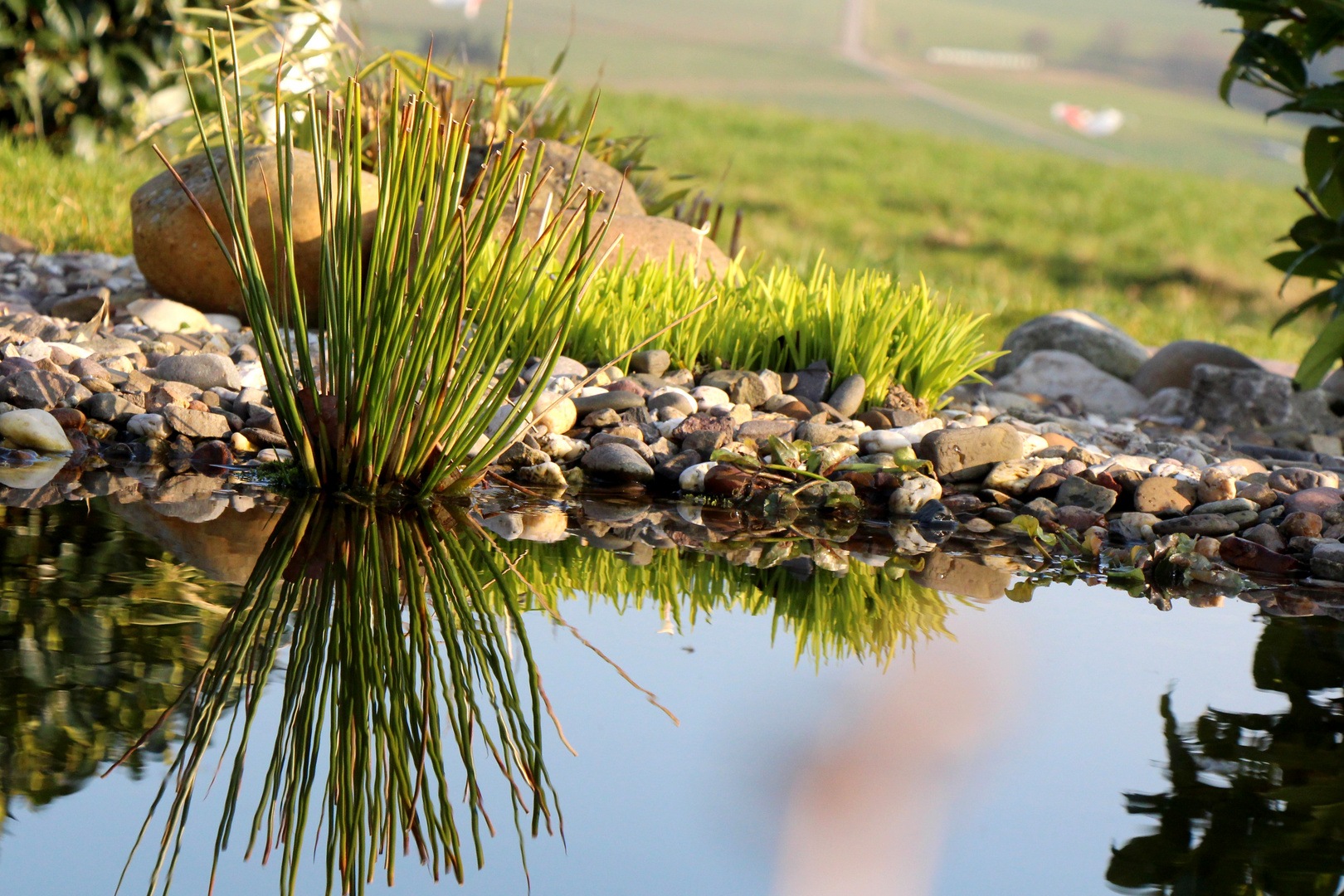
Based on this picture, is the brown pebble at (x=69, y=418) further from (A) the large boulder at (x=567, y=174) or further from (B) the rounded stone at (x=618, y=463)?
(A) the large boulder at (x=567, y=174)

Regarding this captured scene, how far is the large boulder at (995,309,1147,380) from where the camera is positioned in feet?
17.6

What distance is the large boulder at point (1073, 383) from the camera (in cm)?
502

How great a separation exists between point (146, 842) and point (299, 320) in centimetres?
145

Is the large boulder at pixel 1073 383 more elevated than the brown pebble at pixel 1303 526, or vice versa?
the brown pebble at pixel 1303 526

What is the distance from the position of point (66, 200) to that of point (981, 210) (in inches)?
587

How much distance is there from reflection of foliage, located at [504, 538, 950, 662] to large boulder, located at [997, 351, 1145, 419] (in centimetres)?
276

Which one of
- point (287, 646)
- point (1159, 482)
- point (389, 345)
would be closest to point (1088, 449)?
point (1159, 482)

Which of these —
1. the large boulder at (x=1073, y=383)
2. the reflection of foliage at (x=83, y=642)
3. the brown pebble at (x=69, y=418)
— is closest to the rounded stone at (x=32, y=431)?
the brown pebble at (x=69, y=418)

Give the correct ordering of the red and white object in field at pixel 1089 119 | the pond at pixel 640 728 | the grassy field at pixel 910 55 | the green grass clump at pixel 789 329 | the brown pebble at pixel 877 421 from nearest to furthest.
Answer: the pond at pixel 640 728 → the brown pebble at pixel 877 421 → the green grass clump at pixel 789 329 → the grassy field at pixel 910 55 → the red and white object in field at pixel 1089 119

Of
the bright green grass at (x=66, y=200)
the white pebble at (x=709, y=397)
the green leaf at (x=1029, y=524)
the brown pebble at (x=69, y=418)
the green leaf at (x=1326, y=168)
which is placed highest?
the green leaf at (x=1326, y=168)

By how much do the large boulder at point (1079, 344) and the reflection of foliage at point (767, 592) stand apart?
3.15 m

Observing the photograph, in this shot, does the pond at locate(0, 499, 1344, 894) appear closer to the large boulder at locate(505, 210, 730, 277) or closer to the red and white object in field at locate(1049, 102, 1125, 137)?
the large boulder at locate(505, 210, 730, 277)

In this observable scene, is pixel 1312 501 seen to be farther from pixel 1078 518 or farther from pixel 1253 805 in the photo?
pixel 1253 805

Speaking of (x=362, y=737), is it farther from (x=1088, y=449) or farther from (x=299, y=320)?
(x=1088, y=449)
